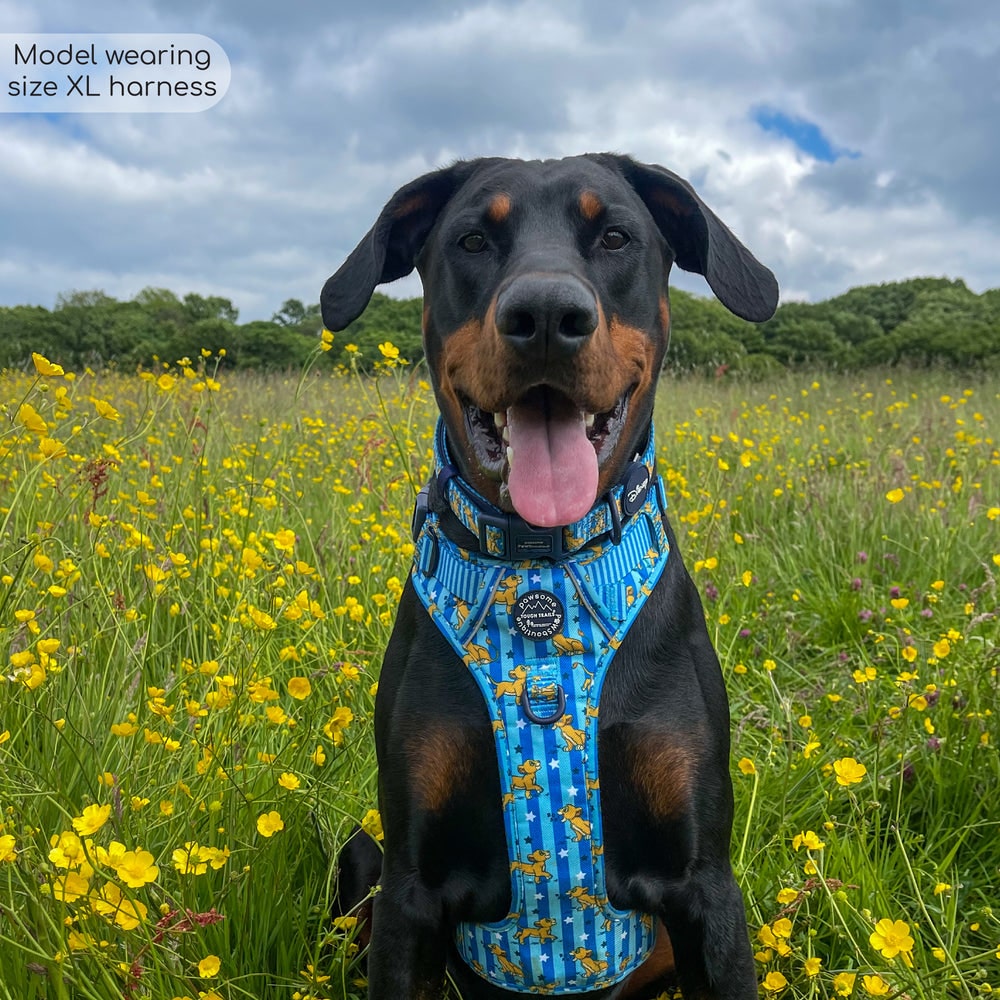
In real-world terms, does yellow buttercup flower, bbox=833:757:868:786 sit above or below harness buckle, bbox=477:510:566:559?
below

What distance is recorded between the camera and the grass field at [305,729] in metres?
1.60

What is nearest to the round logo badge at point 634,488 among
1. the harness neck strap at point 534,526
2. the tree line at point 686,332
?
the harness neck strap at point 534,526

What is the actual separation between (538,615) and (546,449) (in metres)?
0.31

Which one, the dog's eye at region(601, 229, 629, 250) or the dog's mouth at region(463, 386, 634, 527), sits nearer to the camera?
the dog's mouth at region(463, 386, 634, 527)

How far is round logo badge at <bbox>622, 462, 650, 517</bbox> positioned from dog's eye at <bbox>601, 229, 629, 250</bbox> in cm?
47

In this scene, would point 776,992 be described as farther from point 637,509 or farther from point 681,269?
point 681,269

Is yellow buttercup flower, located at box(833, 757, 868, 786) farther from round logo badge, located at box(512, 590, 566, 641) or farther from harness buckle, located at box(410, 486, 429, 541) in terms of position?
harness buckle, located at box(410, 486, 429, 541)

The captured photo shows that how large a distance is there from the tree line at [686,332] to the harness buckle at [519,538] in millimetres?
4990

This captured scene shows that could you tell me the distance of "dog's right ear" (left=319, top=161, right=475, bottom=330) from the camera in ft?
6.68

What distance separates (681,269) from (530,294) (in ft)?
2.54

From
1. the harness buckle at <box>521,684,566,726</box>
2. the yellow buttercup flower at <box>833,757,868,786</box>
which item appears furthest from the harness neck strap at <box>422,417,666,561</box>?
the yellow buttercup flower at <box>833,757,868,786</box>

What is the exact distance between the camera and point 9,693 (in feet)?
6.75

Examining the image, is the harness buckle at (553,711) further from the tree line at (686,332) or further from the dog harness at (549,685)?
the tree line at (686,332)

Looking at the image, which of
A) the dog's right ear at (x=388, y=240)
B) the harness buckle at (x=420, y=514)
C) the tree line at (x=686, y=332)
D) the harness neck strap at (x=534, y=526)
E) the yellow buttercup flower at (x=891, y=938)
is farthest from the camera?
the tree line at (x=686, y=332)
